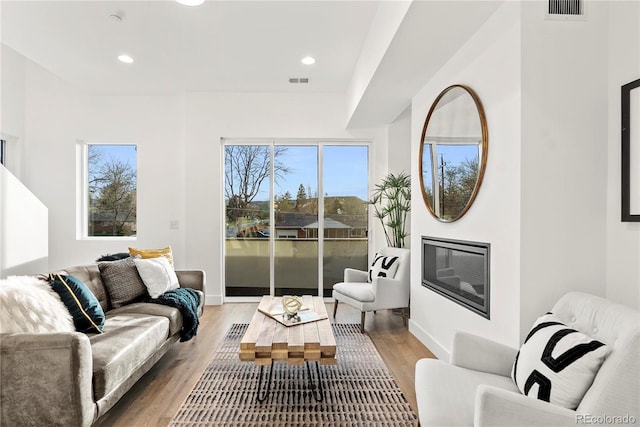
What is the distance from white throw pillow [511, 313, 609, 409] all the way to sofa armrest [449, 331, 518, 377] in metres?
0.17

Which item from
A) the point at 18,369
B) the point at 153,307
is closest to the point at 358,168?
the point at 153,307

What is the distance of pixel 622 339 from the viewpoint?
56.9 inches

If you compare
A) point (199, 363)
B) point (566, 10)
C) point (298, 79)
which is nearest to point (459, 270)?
point (566, 10)

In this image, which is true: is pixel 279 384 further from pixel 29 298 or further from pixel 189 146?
pixel 189 146

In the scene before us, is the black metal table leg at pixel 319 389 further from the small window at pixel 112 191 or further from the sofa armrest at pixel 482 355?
the small window at pixel 112 191

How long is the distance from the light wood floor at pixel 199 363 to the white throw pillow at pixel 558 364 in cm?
90

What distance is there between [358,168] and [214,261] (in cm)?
238

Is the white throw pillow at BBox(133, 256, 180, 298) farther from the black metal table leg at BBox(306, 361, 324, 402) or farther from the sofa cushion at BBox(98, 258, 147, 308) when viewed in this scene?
the black metal table leg at BBox(306, 361, 324, 402)

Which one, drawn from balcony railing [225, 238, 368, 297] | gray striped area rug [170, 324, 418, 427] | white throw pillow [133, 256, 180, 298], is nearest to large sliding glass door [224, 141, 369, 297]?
balcony railing [225, 238, 368, 297]

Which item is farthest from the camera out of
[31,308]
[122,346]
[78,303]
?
[78,303]

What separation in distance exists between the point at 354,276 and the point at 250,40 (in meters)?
2.81

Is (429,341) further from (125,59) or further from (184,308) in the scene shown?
(125,59)

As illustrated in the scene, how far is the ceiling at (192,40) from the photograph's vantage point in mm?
3021

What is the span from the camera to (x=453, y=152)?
287 cm
